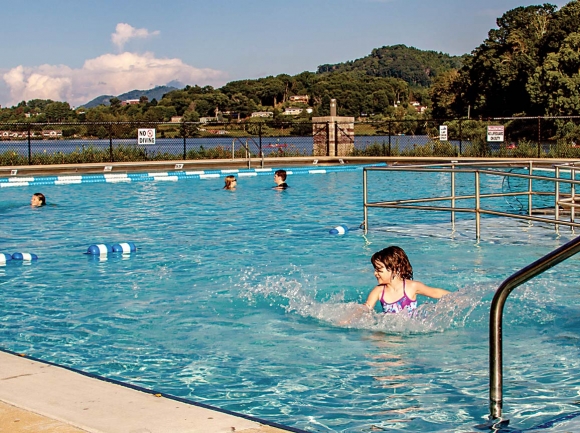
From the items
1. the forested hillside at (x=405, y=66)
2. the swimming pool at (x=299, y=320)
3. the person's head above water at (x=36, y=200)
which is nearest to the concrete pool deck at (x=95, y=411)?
the swimming pool at (x=299, y=320)

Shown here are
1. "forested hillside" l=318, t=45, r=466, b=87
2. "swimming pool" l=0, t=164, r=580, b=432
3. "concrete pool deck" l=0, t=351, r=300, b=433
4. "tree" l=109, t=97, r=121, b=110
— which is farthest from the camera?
"forested hillside" l=318, t=45, r=466, b=87

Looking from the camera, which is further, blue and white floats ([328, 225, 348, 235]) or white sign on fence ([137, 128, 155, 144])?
white sign on fence ([137, 128, 155, 144])

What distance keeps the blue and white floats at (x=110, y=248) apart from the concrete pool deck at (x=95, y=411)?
23.5 feet

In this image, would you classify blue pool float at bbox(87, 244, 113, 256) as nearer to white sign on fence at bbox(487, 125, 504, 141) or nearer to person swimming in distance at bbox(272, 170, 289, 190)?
person swimming in distance at bbox(272, 170, 289, 190)

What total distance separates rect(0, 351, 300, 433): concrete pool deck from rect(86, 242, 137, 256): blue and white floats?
716 cm

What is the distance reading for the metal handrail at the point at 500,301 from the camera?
3.71m

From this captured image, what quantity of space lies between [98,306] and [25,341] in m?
1.52

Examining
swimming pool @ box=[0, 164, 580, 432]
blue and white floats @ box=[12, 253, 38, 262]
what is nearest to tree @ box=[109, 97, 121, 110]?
swimming pool @ box=[0, 164, 580, 432]

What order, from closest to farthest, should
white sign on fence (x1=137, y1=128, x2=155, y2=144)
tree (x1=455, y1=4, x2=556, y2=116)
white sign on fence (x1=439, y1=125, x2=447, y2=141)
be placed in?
1. white sign on fence (x1=137, y1=128, x2=155, y2=144)
2. white sign on fence (x1=439, y1=125, x2=447, y2=141)
3. tree (x1=455, y1=4, x2=556, y2=116)

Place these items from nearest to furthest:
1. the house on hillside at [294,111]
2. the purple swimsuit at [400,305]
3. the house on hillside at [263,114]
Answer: the purple swimsuit at [400,305], the house on hillside at [263,114], the house on hillside at [294,111]

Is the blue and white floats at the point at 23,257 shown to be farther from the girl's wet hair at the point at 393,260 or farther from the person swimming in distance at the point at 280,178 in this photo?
the person swimming in distance at the point at 280,178

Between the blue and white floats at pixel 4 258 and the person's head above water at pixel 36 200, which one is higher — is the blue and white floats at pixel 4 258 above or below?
below

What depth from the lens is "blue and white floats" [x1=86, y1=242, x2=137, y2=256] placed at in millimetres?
12000

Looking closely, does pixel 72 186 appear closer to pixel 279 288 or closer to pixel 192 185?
pixel 192 185
